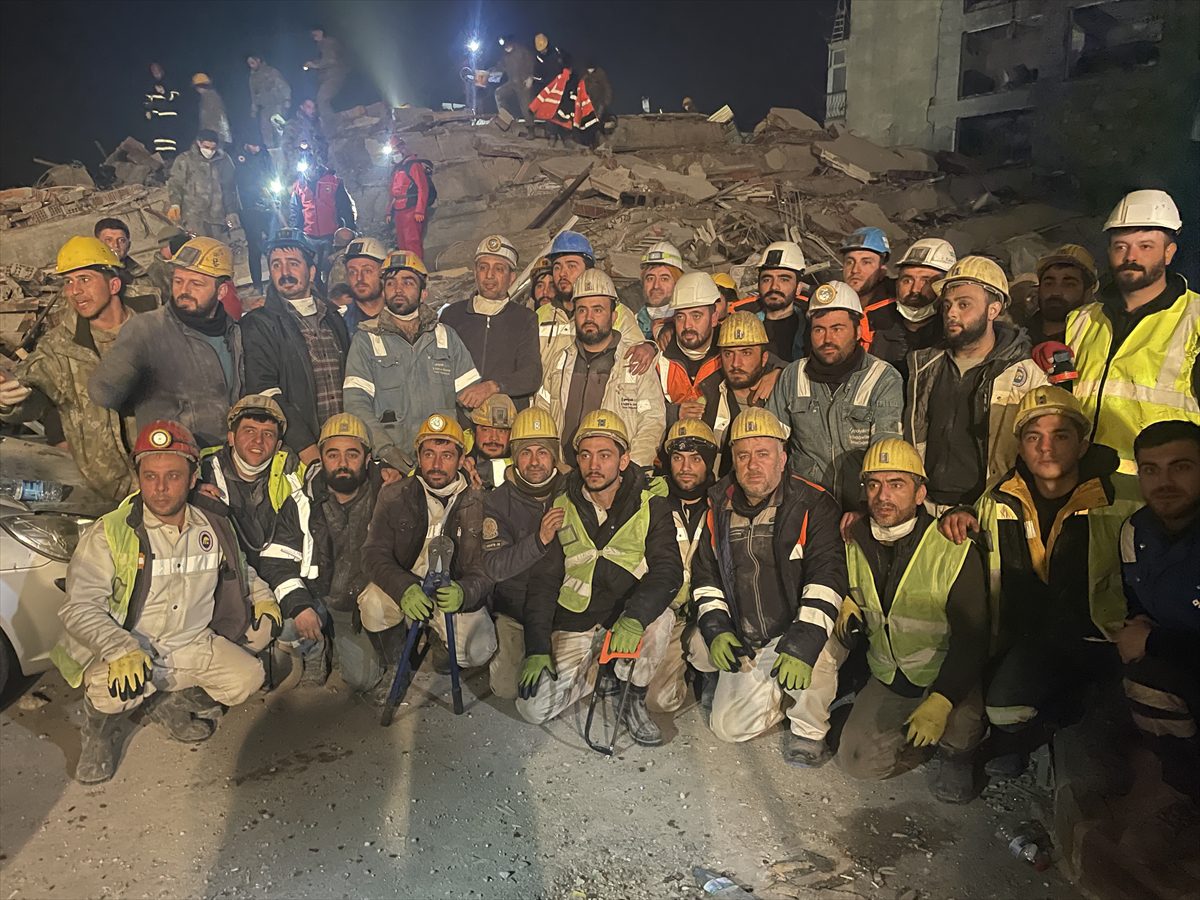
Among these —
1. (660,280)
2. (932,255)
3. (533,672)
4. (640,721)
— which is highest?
(932,255)

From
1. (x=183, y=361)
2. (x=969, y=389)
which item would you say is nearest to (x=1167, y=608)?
(x=969, y=389)

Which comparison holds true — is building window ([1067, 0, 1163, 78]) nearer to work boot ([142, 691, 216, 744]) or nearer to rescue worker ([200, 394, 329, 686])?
rescue worker ([200, 394, 329, 686])

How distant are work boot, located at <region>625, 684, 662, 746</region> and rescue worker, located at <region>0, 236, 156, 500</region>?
3.72m

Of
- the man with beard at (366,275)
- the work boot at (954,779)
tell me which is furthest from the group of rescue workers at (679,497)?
the man with beard at (366,275)

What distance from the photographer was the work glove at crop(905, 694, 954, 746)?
13.0 ft

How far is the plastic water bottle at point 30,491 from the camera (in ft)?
15.4

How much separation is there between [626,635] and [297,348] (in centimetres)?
321

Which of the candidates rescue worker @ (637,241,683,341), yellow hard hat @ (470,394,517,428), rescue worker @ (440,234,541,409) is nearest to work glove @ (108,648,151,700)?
yellow hard hat @ (470,394,517,428)

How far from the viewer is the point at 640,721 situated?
14.9 ft

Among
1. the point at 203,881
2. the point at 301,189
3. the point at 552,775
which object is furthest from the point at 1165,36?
the point at 203,881

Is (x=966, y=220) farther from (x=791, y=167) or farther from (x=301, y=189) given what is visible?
(x=301, y=189)

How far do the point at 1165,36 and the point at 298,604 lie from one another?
25.1 m

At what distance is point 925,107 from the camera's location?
26859 mm

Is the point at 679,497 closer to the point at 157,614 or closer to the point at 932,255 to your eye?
the point at 932,255
